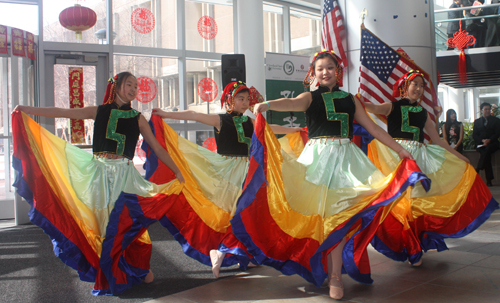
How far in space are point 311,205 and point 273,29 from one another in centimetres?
805

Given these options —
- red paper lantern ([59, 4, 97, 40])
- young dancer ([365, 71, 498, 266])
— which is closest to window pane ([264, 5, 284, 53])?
red paper lantern ([59, 4, 97, 40])

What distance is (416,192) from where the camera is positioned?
3.60m

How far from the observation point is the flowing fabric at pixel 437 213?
11.4 ft

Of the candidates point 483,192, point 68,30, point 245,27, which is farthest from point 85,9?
point 483,192

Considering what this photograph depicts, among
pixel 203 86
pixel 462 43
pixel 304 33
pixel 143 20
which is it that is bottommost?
pixel 203 86

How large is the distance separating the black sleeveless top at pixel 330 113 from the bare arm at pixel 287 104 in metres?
0.05

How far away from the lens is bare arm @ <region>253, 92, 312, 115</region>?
2688 mm

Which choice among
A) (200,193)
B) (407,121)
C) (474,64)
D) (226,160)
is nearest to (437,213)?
(407,121)

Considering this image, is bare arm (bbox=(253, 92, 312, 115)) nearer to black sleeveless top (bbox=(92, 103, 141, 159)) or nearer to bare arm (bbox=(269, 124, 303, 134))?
bare arm (bbox=(269, 124, 303, 134))

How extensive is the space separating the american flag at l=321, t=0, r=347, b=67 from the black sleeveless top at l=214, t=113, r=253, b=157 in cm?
232

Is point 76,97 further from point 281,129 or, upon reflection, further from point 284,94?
point 281,129

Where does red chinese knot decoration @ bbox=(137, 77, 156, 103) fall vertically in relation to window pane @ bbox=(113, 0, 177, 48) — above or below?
below

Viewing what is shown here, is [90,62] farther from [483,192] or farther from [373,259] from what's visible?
[483,192]

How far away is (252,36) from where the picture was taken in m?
8.34
